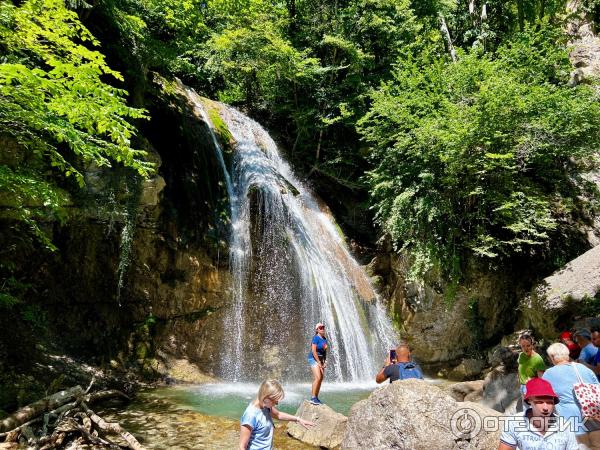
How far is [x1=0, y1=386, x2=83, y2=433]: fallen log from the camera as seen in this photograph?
204 inches

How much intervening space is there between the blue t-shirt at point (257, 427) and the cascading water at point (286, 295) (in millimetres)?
7449

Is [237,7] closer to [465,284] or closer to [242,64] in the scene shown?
[242,64]

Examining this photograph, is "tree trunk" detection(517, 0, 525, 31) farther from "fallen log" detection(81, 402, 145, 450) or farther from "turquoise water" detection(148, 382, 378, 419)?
"fallen log" detection(81, 402, 145, 450)

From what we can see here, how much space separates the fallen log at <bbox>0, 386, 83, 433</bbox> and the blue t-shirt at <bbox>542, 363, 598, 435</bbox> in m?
5.78

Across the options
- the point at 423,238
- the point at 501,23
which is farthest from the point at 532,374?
the point at 501,23

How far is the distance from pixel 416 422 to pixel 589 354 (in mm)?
2024

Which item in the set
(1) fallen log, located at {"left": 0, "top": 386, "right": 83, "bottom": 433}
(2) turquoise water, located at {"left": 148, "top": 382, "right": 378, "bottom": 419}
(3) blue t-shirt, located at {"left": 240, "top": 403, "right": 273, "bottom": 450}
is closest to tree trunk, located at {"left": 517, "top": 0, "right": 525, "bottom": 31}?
(2) turquoise water, located at {"left": 148, "top": 382, "right": 378, "bottom": 419}

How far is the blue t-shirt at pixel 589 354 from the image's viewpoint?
4410 mm

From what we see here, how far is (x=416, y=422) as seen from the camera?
14.2 feet

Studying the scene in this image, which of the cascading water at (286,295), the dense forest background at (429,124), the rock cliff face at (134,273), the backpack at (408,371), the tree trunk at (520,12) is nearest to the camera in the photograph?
the backpack at (408,371)

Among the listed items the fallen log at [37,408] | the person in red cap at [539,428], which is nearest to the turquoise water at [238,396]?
the fallen log at [37,408]

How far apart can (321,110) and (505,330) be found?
9851mm

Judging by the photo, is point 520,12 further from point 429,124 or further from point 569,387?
point 569,387

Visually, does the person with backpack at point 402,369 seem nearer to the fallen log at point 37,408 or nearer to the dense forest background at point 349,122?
the fallen log at point 37,408
